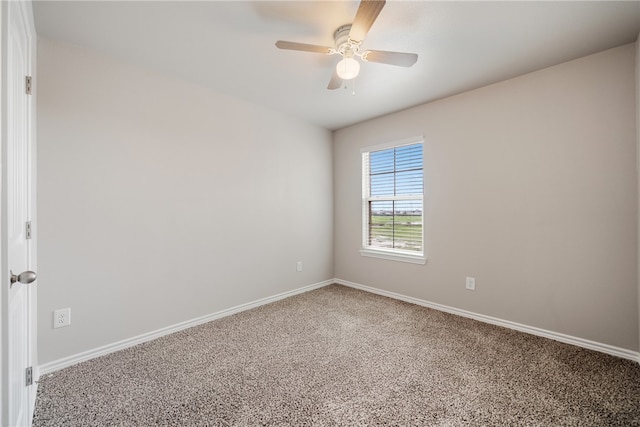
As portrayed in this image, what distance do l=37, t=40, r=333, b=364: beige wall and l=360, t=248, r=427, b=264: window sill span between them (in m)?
1.03

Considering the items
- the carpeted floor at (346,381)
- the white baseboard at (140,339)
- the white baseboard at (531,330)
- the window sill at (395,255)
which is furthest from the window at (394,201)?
the white baseboard at (140,339)

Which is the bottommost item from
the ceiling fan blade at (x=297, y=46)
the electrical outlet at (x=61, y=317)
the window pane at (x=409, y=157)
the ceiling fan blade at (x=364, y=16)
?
the electrical outlet at (x=61, y=317)

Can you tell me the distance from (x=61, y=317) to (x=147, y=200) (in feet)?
3.32

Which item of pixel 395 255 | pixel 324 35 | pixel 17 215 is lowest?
pixel 395 255

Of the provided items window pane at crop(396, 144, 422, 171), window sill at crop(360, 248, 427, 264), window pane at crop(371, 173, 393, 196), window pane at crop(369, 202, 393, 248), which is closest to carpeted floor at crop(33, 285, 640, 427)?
window sill at crop(360, 248, 427, 264)

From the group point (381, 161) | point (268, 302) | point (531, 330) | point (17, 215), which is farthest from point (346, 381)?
point (381, 161)

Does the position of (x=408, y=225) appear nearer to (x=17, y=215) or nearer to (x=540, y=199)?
Answer: (x=540, y=199)

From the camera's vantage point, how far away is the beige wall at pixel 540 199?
213 cm

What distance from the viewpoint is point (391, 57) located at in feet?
6.09

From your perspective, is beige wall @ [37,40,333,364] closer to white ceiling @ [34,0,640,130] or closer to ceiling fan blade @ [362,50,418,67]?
white ceiling @ [34,0,640,130]

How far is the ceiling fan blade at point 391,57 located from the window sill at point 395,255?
212 cm

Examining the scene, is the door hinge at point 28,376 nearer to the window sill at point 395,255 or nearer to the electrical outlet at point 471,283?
the window sill at point 395,255

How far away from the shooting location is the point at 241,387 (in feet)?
5.89

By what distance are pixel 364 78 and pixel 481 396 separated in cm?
255
